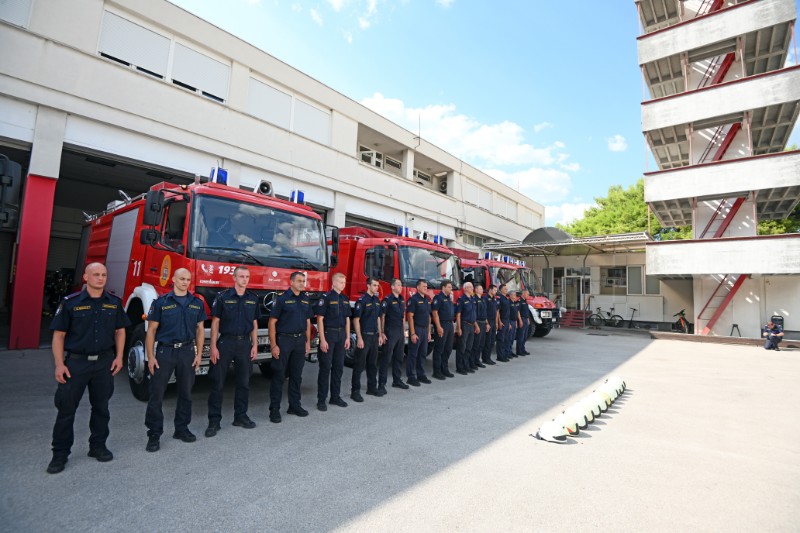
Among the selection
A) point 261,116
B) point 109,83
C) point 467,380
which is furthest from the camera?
point 261,116

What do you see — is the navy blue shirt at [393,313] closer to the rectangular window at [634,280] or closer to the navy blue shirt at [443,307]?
the navy blue shirt at [443,307]

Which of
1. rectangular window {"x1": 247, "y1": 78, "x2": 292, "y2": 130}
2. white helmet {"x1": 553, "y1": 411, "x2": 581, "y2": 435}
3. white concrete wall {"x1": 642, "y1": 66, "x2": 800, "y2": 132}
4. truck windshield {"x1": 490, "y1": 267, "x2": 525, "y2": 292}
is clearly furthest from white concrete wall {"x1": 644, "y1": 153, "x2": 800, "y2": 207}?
white helmet {"x1": 553, "y1": 411, "x2": 581, "y2": 435}

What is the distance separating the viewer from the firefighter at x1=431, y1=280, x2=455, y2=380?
760 cm

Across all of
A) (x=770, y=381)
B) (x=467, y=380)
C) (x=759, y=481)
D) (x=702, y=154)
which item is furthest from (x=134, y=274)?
(x=702, y=154)

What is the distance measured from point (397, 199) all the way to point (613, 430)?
14102 mm

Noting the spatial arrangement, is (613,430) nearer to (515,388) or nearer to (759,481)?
(759,481)

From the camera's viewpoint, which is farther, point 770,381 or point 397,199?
point 397,199

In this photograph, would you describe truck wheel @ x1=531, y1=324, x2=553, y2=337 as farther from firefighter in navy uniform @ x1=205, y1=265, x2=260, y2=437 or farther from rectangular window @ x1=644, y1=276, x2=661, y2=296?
firefighter in navy uniform @ x1=205, y1=265, x2=260, y2=437

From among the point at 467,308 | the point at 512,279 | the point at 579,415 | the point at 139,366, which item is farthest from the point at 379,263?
the point at 512,279

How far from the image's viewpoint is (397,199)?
58.3ft

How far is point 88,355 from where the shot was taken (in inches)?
136

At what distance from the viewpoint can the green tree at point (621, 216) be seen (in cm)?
3228

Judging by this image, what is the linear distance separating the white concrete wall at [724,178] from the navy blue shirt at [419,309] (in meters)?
13.5

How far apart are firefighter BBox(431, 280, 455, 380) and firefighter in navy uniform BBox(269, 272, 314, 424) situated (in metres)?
3.11
